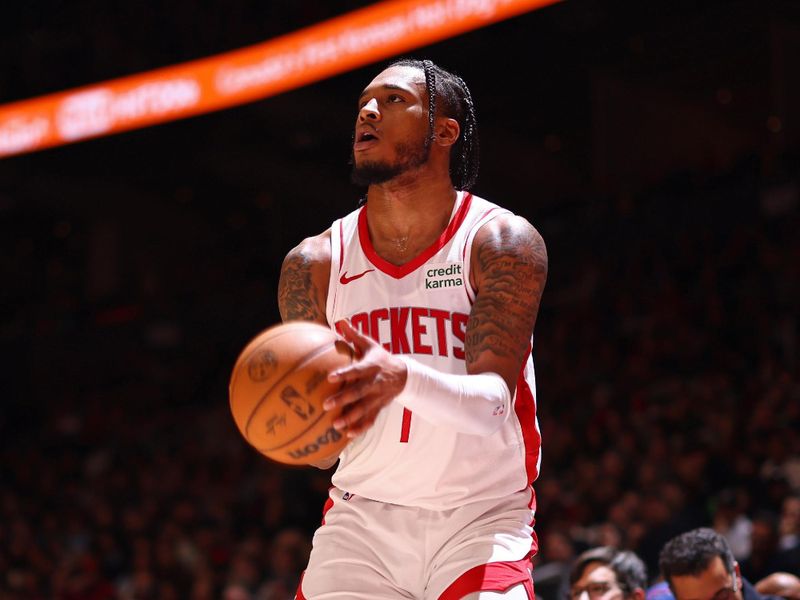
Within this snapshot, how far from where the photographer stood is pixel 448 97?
11.7 ft

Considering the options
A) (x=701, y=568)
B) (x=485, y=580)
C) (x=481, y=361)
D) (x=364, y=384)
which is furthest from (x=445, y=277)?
(x=701, y=568)

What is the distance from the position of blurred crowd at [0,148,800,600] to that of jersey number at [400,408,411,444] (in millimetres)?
3525

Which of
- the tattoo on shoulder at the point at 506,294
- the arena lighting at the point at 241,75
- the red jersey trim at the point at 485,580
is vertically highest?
the arena lighting at the point at 241,75

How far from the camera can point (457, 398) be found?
2732 millimetres

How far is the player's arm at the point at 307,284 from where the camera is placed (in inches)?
135

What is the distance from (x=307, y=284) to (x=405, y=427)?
1.98ft

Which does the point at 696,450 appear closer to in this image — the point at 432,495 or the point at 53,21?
the point at 432,495

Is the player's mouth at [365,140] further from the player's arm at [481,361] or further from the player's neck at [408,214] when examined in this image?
the player's arm at [481,361]

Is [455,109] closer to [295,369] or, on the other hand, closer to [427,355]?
[427,355]

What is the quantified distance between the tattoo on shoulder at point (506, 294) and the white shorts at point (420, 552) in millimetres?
451

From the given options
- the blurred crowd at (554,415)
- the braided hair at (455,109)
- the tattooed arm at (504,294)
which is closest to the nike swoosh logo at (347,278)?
the tattooed arm at (504,294)

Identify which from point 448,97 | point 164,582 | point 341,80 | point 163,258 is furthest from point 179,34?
point 448,97

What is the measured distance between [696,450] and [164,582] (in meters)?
5.04

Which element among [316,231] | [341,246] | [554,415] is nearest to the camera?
[341,246]
